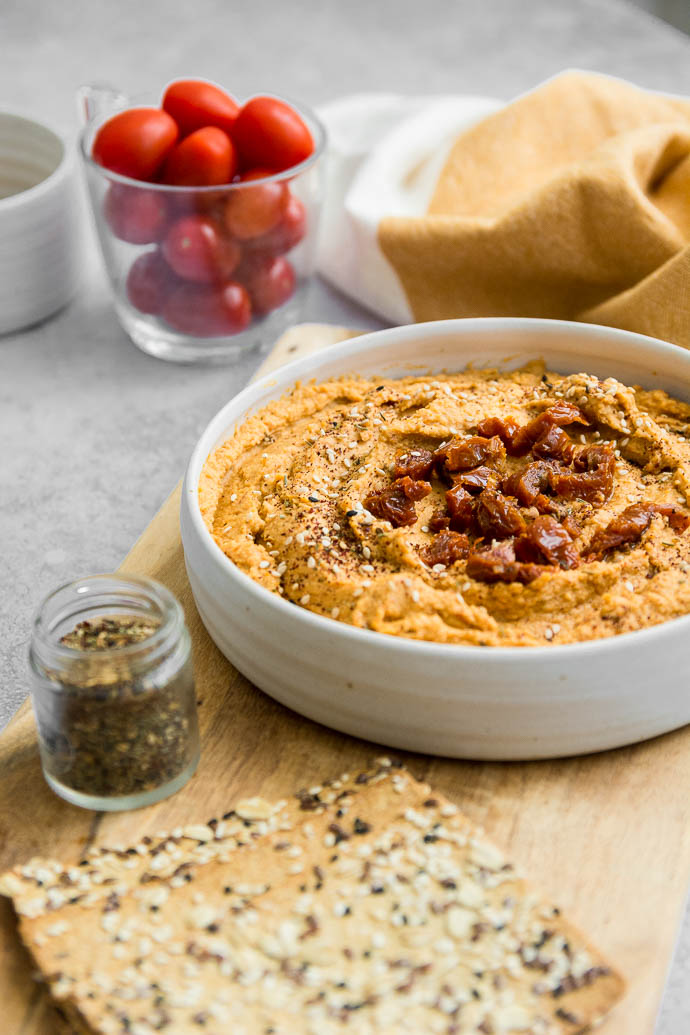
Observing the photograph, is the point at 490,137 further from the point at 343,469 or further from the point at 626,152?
the point at 343,469

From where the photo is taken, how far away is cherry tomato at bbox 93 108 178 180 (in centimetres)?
378

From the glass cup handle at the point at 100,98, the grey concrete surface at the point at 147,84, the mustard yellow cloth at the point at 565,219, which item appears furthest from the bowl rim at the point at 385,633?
the glass cup handle at the point at 100,98

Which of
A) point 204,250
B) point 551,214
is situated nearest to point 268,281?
point 204,250

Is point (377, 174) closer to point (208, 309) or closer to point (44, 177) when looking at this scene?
point (208, 309)

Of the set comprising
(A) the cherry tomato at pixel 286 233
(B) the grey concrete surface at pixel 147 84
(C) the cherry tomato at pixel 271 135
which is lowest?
(B) the grey concrete surface at pixel 147 84

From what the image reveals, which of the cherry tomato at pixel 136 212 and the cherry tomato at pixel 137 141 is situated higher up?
the cherry tomato at pixel 137 141

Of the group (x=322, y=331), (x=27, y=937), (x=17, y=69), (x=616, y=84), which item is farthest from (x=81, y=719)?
(x=17, y=69)

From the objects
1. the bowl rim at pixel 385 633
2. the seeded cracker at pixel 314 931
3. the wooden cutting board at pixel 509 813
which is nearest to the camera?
the seeded cracker at pixel 314 931

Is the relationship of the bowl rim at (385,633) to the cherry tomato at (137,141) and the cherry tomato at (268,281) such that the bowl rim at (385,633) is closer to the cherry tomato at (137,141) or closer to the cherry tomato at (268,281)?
the cherry tomato at (268,281)

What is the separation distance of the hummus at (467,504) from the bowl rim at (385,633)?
0.07 meters

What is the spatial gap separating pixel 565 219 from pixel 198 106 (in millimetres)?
1255

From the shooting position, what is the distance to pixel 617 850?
91.7 inches

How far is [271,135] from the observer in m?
3.85

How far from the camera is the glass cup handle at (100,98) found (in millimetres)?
4078
